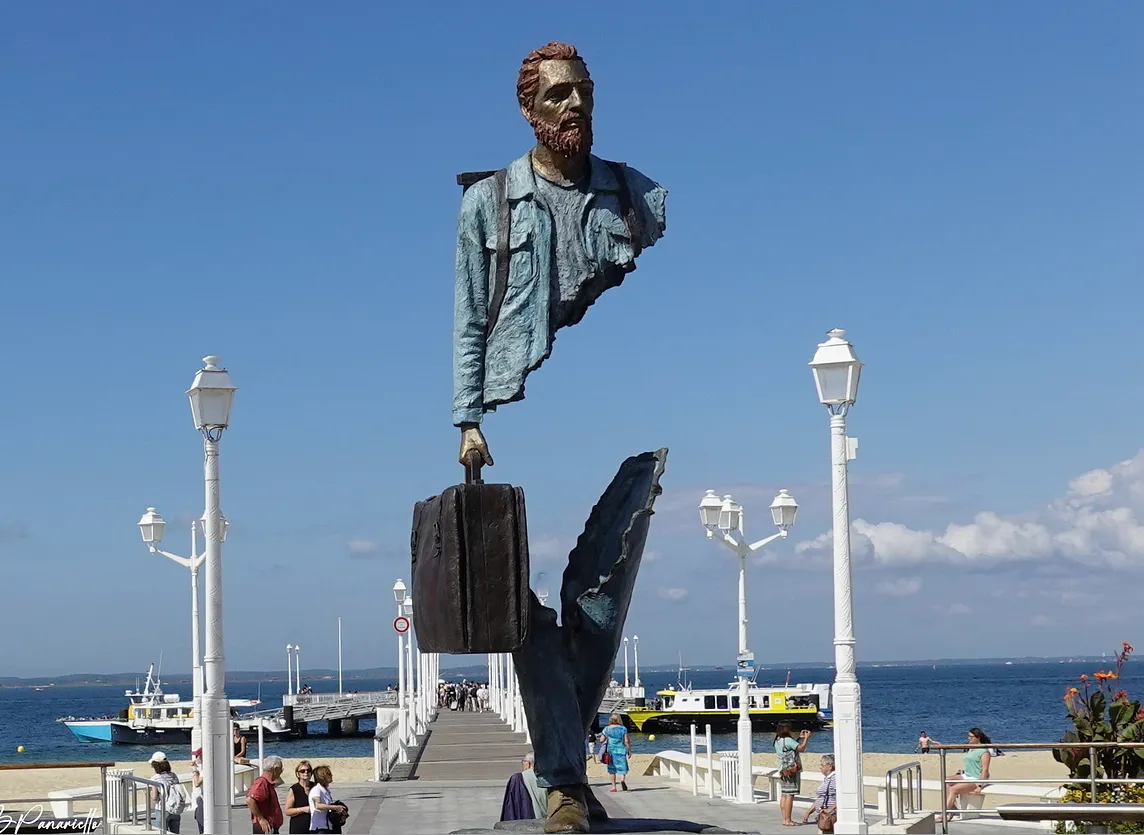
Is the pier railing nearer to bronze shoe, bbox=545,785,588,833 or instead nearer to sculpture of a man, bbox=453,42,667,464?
bronze shoe, bbox=545,785,588,833

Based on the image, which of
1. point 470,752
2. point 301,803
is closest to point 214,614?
point 301,803

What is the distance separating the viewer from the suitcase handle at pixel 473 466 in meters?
7.27

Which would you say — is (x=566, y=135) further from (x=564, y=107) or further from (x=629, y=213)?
(x=629, y=213)

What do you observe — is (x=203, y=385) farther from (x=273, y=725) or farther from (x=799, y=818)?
(x=273, y=725)

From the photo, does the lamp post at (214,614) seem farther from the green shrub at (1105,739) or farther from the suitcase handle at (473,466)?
the green shrub at (1105,739)

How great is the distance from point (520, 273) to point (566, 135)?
678 millimetres

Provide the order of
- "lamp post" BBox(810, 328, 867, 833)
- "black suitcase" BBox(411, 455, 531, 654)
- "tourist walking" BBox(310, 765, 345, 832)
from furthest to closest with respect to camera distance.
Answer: "tourist walking" BBox(310, 765, 345, 832) → "lamp post" BBox(810, 328, 867, 833) → "black suitcase" BBox(411, 455, 531, 654)

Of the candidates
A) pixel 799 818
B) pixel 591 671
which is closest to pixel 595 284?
pixel 591 671

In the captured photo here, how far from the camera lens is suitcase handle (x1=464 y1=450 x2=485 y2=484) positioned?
727 centimetres

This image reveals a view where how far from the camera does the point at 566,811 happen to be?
7.33 meters

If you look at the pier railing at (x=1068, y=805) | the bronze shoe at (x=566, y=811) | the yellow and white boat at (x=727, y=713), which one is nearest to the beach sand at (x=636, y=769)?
the yellow and white boat at (x=727, y=713)

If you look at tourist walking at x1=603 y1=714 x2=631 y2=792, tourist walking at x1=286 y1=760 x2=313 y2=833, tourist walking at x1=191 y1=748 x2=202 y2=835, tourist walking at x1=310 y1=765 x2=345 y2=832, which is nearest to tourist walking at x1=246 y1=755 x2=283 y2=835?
tourist walking at x1=310 y1=765 x2=345 y2=832

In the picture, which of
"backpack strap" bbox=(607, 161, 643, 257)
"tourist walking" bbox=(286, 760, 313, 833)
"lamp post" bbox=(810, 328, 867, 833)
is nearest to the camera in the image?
"backpack strap" bbox=(607, 161, 643, 257)

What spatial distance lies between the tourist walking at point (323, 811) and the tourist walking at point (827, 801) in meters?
4.09
